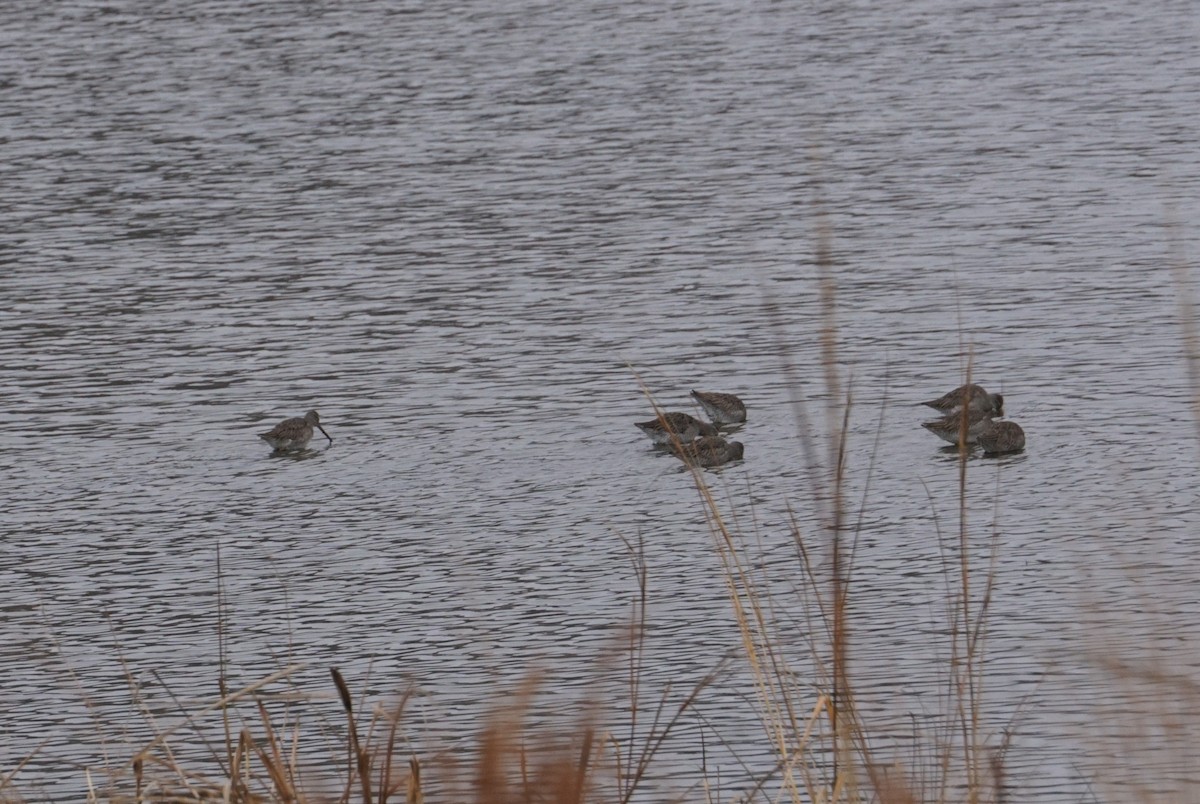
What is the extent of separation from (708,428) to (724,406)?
2.19 ft

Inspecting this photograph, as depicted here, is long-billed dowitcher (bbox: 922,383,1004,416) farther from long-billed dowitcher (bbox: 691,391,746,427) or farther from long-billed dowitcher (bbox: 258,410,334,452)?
long-billed dowitcher (bbox: 258,410,334,452)

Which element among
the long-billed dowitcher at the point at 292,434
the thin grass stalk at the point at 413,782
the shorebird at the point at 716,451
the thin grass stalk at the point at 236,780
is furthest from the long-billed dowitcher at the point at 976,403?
the thin grass stalk at the point at 413,782

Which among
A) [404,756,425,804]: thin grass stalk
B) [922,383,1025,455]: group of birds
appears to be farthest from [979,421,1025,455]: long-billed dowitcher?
[404,756,425,804]: thin grass stalk

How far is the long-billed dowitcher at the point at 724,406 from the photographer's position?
11.9m

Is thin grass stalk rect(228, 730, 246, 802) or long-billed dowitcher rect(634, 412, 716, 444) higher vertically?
thin grass stalk rect(228, 730, 246, 802)

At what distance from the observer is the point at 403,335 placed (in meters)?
14.6

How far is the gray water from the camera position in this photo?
26.7ft

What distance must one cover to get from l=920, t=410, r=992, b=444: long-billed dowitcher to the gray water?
167mm

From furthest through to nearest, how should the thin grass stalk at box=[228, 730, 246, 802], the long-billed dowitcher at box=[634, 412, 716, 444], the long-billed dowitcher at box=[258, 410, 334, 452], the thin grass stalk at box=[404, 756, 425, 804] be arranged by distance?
the long-billed dowitcher at box=[258, 410, 334, 452], the long-billed dowitcher at box=[634, 412, 716, 444], the thin grass stalk at box=[228, 730, 246, 802], the thin grass stalk at box=[404, 756, 425, 804]

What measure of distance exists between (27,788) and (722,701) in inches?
92.2

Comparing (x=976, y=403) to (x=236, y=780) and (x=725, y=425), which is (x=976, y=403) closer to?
Result: (x=725, y=425)

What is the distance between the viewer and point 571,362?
13.6 metres

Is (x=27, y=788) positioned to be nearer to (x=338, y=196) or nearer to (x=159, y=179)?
(x=338, y=196)

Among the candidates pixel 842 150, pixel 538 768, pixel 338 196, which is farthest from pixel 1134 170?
→ pixel 538 768
